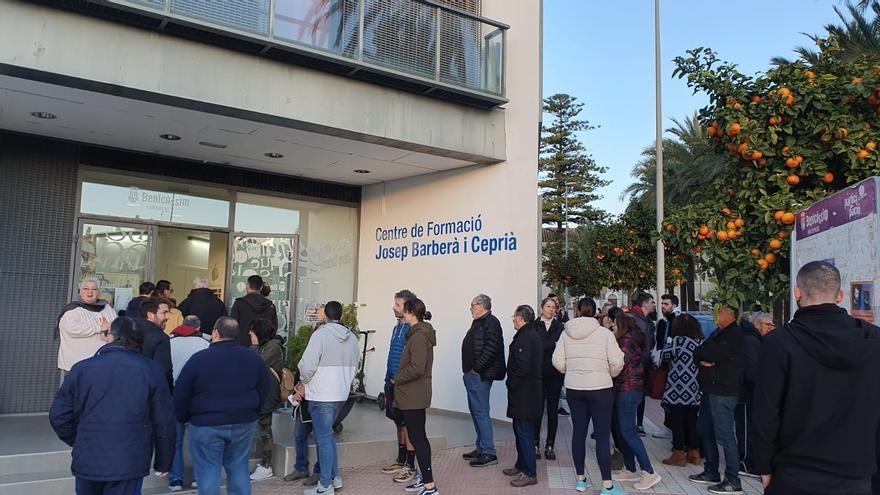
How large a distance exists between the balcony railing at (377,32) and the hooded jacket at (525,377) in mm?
4146

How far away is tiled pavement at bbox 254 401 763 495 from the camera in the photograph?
→ 662 cm

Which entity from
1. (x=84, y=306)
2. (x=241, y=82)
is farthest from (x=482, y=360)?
(x=241, y=82)

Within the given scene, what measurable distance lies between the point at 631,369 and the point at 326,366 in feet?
10.0

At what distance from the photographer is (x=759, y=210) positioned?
246 inches

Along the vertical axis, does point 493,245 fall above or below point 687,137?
below

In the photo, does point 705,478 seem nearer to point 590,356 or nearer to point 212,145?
point 590,356

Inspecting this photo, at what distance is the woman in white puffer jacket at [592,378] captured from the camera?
245 inches

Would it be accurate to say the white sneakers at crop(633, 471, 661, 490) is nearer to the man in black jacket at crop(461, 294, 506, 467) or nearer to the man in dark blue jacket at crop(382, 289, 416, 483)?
the man in black jacket at crop(461, 294, 506, 467)

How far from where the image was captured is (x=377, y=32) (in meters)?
8.86

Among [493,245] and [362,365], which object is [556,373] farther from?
[362,365]

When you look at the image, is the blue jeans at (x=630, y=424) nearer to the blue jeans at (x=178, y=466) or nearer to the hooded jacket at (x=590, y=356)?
the hooded jacket at (x=590, y=356)

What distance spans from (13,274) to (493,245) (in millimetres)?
6742

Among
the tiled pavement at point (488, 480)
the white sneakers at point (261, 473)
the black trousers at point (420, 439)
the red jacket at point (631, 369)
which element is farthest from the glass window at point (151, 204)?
the red jacket at point (631, 369)

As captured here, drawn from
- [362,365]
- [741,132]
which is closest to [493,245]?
[362,365]
